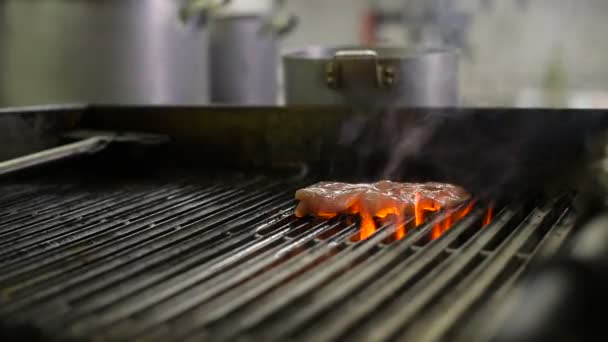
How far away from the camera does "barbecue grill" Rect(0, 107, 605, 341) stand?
88 centimetres

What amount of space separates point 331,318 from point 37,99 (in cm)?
216

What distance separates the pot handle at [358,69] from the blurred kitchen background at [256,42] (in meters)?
0.51

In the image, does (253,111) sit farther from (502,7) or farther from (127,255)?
(502,7)

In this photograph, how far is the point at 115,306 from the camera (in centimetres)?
94

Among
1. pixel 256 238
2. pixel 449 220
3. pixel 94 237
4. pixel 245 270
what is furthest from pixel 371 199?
pixel 94 237

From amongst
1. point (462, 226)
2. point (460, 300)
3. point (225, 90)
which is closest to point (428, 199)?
point (462, 226)

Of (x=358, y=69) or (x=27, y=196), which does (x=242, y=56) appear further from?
(x=27, y=196)

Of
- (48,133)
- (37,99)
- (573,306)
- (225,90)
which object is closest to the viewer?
(573,306)

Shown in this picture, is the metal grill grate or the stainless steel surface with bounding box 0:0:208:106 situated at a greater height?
the stainless steel surface with bounding box 0:0:208:106

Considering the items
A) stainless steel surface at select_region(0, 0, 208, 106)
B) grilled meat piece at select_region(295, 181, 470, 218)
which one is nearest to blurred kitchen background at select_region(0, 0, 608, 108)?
stainless steel surface at select_region(0, 0, 208, 106)

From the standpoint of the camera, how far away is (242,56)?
10.9ft

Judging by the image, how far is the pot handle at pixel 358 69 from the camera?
1.89 metres

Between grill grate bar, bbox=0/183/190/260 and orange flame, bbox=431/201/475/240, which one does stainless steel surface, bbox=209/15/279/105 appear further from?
orange flame, bbox=431/201/475/240

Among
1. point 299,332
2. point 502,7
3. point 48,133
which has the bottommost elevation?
point 299,332
